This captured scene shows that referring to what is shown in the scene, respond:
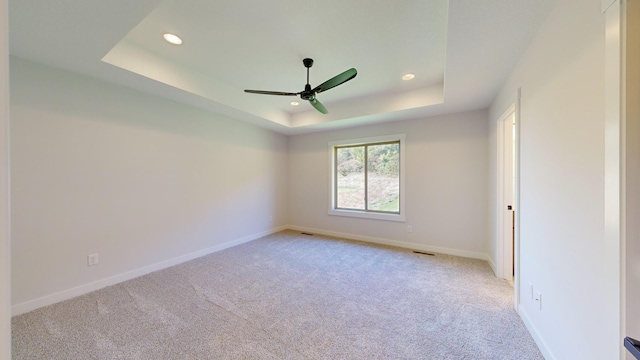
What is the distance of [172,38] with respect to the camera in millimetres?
2361

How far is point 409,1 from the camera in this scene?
6.07 feet

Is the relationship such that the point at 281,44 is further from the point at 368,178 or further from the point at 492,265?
the point at 492,265

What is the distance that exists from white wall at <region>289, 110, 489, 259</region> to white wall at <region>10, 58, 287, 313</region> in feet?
8.20

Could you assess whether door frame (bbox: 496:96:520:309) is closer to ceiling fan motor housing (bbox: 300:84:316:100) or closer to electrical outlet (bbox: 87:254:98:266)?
ceiling fan motor housing (bbox: 300:84:316:100)

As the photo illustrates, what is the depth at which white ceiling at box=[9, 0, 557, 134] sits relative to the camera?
5.66ft

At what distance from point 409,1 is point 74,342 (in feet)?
11.9

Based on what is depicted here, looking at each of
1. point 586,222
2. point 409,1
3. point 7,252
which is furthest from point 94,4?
point 586,222

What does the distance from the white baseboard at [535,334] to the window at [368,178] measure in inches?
87.6

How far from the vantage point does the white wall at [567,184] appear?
1202mm

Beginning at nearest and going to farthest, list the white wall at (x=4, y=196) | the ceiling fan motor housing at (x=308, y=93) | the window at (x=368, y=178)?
the white wall at (x=4, y=196) → the ceiling fan motor housing at (x=308, y=93) → the window at (x=368, y=178)

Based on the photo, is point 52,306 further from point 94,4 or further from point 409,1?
point 409,1

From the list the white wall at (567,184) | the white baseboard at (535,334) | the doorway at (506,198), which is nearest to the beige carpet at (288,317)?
the white baseboard at (535,334)

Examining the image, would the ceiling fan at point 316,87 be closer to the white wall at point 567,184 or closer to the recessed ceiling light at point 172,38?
the recessed ceiling light at point 172,38

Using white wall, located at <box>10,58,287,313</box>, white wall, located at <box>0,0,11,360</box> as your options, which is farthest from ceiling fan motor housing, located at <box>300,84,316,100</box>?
white wall, located at <box>0,0,11,360</box>
